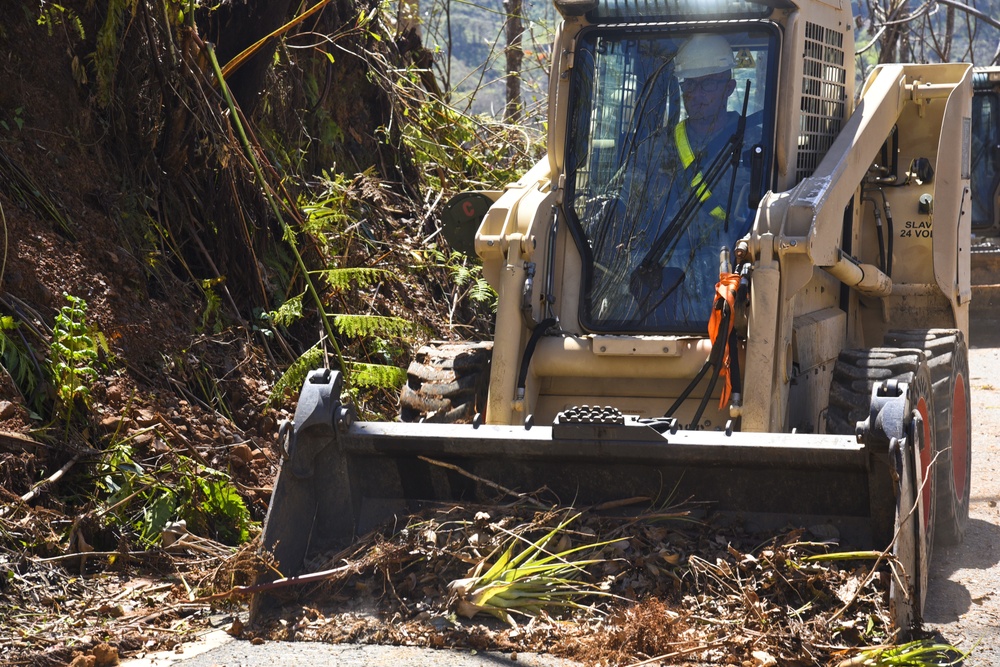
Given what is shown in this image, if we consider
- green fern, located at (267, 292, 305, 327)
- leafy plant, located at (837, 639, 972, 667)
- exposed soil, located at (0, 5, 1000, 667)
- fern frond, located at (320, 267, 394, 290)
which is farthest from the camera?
fern frond, located at (320, 267, 394, 290)

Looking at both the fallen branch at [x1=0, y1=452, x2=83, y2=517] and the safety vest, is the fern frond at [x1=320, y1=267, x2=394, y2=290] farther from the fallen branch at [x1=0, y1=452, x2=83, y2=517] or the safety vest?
the safety vest

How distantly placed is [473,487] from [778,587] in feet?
4.59

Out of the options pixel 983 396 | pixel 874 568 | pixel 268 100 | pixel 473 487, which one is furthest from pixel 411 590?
pixel 983 396

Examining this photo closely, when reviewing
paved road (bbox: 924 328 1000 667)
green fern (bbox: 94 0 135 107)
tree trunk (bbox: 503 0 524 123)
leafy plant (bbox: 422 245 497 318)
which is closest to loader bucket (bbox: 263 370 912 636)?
paved road (bbox: 924 328 1000 667)

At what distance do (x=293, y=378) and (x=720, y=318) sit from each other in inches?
111

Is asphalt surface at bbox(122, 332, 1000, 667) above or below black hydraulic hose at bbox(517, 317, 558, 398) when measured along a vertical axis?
below

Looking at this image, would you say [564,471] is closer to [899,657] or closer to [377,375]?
[899,657]

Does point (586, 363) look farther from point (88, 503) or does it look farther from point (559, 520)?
point (88, 503)

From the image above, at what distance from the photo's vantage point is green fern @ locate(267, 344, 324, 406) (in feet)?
22.9

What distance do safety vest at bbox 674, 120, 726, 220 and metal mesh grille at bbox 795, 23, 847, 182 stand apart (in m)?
0.47

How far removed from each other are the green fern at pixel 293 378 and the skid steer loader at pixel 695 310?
1113 millimetres

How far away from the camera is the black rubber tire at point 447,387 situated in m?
5.86

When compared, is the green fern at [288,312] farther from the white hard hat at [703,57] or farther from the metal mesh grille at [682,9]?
the white hard hat at [703,57]

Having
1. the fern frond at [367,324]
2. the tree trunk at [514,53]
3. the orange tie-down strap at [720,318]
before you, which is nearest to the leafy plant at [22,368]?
the fern frond at [367,324]
